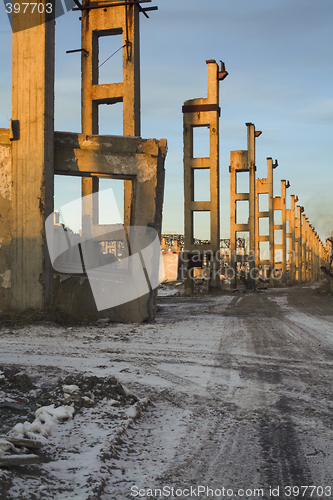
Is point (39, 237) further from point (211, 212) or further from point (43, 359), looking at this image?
point (211, 212)

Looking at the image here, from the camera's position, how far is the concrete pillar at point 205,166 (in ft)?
76.3

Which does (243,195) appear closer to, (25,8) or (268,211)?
(268,211)

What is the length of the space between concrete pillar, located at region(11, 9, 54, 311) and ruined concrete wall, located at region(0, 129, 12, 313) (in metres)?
0.11

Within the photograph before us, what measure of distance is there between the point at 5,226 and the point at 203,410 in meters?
6.44

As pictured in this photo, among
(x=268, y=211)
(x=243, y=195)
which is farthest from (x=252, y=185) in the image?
(x=268, y=211)

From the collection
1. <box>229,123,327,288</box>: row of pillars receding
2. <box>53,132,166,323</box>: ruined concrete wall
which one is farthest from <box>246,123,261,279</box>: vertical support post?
<box>53,132,166,323</box>: ruined concrete wall

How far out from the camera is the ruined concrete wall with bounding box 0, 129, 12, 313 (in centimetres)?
904

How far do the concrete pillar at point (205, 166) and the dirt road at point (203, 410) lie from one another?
14754mm

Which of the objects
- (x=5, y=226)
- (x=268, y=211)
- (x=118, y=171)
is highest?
(x=268, y=211)

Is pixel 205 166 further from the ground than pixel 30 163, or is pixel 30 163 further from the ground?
pixel 205 166

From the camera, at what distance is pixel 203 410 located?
13.4ft

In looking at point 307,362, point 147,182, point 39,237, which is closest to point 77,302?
point 39,237
